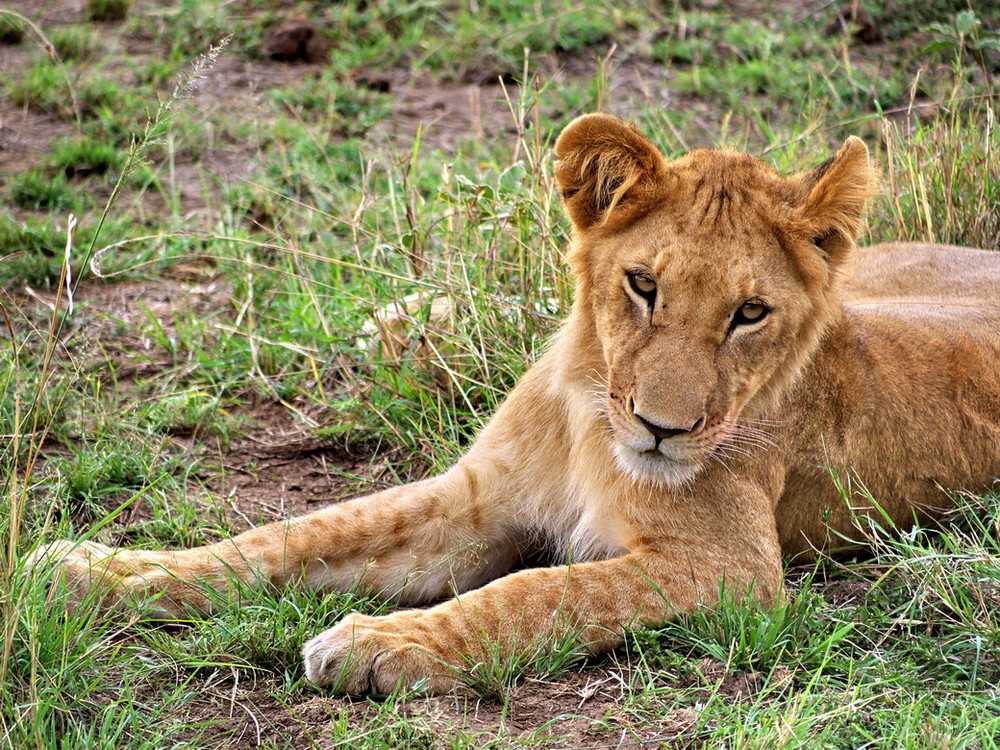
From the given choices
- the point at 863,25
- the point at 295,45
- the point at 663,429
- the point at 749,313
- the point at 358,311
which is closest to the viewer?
the point at 663,429

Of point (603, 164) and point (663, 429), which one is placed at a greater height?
point (603, 164)

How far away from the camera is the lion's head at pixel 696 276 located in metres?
2.88

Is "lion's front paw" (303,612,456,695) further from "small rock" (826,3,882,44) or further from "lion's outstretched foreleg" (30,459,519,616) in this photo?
"small rock" (826,3,882,44)

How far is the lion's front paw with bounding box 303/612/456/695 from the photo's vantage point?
2736 mm

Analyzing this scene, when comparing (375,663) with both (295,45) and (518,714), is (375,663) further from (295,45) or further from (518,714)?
(295,45)

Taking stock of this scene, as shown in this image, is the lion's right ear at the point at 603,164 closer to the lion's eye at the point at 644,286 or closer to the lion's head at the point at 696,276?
the lion's head at the point at 696,276

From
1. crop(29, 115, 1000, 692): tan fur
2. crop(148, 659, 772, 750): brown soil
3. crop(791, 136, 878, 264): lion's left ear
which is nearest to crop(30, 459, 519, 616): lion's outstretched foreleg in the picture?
crop(29, 115, 1000, 692): tan fur

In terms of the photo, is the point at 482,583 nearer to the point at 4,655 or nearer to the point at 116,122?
the point at 4,655

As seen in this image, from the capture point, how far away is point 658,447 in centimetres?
287

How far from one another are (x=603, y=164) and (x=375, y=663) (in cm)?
135

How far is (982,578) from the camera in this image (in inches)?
120

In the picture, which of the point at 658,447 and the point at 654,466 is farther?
the point at 654,466

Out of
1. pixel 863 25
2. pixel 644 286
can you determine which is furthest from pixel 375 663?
pixel 863 25

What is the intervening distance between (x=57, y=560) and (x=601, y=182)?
1638 mm
